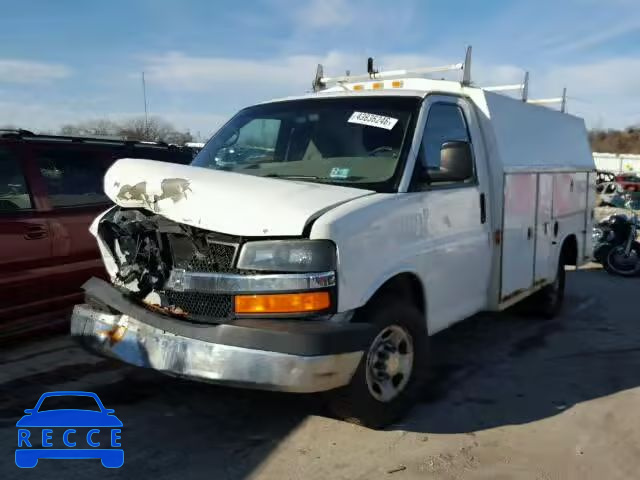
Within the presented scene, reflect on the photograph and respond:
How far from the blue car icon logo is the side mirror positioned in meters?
2.66

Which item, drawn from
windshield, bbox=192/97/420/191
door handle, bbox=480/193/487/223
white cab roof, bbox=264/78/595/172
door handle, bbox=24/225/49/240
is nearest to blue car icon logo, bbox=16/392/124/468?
door handle, bbox=24/225/49/240

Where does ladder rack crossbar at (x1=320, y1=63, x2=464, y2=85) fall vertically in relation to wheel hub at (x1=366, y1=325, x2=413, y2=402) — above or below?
above

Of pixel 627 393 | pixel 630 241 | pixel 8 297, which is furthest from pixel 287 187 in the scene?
pixel 630 241

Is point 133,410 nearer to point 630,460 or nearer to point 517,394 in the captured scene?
point 517,394

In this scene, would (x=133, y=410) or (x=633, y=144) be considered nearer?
(x=133, y=410)

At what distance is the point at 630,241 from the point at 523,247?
5.76 meters

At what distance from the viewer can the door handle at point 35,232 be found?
517cm

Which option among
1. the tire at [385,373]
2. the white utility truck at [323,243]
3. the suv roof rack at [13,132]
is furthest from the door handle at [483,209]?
the suv roof rack at [13,132]

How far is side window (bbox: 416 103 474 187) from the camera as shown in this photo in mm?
4234

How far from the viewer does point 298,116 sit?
477 cm

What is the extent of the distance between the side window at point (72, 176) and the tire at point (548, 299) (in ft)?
15.5

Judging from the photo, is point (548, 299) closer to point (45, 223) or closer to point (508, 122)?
point (508, 122)

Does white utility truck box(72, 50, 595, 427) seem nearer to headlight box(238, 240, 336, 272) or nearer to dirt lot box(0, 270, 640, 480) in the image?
headlight box(238, 240, 336, 272)

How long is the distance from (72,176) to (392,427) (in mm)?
3699
